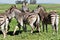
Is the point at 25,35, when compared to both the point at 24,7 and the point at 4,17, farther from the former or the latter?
the point at 24,7

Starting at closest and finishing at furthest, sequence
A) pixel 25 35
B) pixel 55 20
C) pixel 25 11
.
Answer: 1. pixel 25 35
2. pixel 55 20
3. pixel 25 11

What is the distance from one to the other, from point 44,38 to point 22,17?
2545mm

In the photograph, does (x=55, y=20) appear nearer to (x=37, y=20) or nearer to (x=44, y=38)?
(x=37, y=20)

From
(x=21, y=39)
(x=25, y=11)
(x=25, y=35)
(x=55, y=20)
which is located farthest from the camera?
(x=25, y=11)

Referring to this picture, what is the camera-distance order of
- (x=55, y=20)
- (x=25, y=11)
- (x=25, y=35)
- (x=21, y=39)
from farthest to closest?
1. (x=25, y=11)
2. (x=55, y=20)
3. (x=25, y=35)
4. (x=21, y=39)

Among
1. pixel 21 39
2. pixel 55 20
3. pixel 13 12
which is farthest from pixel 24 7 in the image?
pixel 21 39

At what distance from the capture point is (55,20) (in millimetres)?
16953

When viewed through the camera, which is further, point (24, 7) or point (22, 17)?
point (24, 7)

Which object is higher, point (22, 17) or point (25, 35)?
point (22, 17)

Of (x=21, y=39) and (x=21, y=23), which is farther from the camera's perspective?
(x=21, y=23)

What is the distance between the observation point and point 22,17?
1666cm

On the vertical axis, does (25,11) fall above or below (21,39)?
above

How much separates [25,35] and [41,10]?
3280 mm

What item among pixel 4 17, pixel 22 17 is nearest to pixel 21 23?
pixel 22 17
